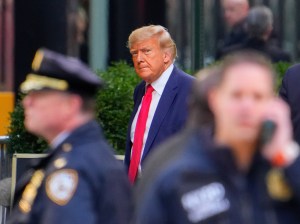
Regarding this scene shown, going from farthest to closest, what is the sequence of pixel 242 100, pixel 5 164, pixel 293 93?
pixel 5 164
pixel 293 93
pixel 242 100

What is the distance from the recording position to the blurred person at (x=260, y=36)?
1133 cm

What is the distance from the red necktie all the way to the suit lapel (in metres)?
0.07

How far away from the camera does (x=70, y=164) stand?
501 centimetres

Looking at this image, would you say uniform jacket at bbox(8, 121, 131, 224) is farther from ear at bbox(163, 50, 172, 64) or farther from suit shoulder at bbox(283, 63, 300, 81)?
ear at bbox(163, 50, 172, 64)

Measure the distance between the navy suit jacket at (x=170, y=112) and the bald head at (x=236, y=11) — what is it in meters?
3.71

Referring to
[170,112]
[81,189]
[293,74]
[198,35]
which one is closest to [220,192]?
[81,189]

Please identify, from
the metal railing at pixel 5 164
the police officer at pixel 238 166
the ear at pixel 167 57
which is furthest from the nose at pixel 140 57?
the police officer at pixel 238 166

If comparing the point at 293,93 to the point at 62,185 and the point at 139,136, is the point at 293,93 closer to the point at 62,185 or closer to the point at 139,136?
the point at 139,136

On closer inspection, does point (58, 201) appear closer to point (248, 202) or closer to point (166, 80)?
point (248, 202)

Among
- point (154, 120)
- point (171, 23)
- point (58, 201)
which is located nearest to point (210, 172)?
point (58, 201)

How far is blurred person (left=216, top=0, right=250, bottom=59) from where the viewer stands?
38.5 ft

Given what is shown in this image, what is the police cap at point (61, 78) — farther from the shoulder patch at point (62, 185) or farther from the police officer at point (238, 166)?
the police officer at point (238, 166)

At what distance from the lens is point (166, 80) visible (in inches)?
322

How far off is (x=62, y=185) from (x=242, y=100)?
3.58 ft
